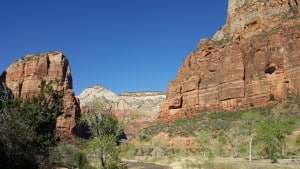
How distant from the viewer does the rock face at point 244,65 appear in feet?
352

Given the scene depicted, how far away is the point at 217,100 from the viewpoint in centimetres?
12562

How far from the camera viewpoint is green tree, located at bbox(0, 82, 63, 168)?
2361 centimetres

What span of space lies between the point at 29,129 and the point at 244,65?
335 ft

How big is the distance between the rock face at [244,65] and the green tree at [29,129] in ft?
265

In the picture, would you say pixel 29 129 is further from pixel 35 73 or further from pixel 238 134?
pixel 35 73

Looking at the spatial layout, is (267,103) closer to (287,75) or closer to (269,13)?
(287,75)

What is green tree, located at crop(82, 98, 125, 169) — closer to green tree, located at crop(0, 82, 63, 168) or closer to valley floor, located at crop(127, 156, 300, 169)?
green tree, located at crop(0, 82, 63, 168)

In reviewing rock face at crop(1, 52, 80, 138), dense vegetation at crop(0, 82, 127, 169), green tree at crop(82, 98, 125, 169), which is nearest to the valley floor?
green tree at crop(82, 98, 125, 169)

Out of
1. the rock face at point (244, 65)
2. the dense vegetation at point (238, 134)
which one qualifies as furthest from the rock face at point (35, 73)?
the dense vegetation at point (238, 134)

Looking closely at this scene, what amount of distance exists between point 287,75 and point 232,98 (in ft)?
62.8

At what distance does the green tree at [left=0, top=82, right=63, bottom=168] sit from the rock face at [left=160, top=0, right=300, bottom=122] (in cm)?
8076

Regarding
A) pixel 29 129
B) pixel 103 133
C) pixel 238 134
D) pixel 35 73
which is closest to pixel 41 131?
pixel 29 129

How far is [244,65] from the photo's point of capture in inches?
4781

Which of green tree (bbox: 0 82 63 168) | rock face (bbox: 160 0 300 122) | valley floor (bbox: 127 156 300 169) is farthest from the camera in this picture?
rock face (bbox: 160 0 300 122)
